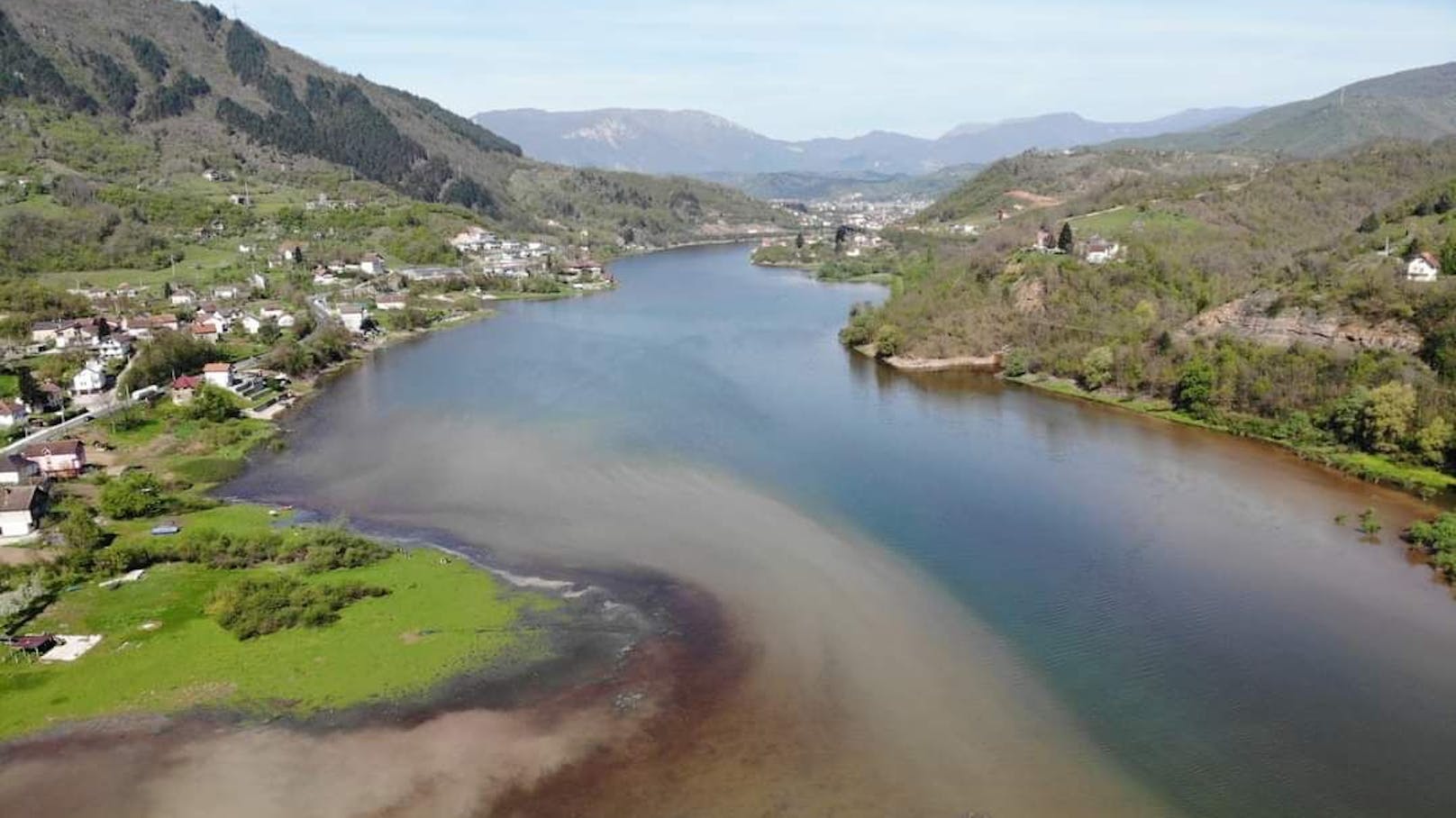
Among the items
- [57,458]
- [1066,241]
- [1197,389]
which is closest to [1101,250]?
[1066,241]

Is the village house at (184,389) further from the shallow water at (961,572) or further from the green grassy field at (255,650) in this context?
the green grassy field at (255,650)

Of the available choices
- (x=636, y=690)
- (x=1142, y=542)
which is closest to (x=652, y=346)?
(x=1142, y=542)

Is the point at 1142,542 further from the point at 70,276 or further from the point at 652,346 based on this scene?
the point at 70,276

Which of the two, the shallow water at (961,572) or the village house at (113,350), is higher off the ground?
the village house at (113,350)

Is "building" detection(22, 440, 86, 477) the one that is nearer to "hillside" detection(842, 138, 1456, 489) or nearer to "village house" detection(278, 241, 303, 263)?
"hillside" detection(842, 138, 1456, 489)

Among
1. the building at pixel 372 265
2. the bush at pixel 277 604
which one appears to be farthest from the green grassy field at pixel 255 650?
the building at pixel 372 265

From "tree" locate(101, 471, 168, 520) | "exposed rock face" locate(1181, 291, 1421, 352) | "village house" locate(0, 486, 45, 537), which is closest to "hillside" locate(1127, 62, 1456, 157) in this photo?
"exposed rock face" locate(1181, 291, 1421, 352)
